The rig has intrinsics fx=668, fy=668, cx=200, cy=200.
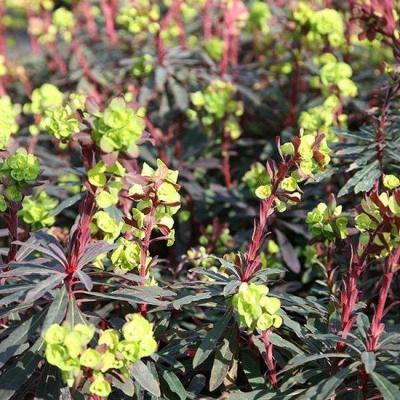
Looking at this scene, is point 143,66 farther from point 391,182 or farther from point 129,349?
point 129,349

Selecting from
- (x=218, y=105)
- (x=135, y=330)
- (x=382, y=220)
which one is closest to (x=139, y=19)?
(x=218, y=105)

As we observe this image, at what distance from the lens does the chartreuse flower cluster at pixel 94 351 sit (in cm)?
149

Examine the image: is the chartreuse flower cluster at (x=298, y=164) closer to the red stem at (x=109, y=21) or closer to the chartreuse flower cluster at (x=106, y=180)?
the chartreuse flower cluster at (x=106, y=180)

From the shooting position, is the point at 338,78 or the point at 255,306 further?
the point at 338,78

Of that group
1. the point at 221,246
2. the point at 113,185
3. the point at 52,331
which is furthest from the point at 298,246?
the point at 52,331

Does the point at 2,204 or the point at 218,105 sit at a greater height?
the point at 2,204

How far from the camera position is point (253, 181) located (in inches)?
108

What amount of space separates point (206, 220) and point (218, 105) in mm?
574

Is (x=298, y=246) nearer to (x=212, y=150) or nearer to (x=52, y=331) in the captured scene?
(x=212, y=150)

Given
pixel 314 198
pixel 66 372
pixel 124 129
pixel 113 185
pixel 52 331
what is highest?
→ pixel 124 129

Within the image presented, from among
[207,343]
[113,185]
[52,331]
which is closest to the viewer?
[52,331]

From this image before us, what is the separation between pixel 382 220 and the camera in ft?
5.71

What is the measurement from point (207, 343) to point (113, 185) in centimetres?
51

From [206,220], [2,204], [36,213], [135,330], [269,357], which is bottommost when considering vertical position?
[206,220]
